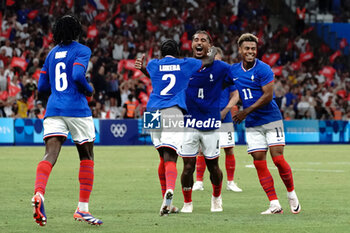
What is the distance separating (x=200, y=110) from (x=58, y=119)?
231 cm

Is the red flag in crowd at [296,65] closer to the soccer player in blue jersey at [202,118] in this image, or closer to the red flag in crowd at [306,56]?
the red flag in crowd at [306,56]

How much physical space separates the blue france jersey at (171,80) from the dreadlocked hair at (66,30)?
1468mm

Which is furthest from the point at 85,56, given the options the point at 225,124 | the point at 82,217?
the point at 225,124

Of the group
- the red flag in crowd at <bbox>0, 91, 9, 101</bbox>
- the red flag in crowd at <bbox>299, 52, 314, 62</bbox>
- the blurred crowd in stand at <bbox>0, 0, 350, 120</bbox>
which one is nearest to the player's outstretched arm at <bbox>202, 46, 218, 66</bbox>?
the blurred crowd in stand at <bbox>0, 0, 350, 120</bbox>

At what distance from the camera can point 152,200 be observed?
10992mm

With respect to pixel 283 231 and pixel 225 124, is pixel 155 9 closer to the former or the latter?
pixel 225 124

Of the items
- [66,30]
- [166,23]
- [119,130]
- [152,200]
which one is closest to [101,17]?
[166,23]

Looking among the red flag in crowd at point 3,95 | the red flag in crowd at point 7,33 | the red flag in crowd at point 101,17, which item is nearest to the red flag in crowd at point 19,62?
the red flag in crowd at point 3,95

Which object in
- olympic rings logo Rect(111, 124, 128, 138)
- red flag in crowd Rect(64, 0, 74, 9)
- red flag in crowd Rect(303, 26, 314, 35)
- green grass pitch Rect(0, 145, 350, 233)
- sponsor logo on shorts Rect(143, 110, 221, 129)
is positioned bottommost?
olympic rings logo Rect(111, 124, 128, 138)

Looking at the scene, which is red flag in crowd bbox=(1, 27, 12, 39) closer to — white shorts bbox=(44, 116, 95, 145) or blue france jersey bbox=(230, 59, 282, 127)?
blue france jersey bbox=(230, 59, 282, 127)

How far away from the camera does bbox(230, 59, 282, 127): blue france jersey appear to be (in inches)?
387

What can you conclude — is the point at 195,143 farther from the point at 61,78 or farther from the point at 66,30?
the point at 66,30

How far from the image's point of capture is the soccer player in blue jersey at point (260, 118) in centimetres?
978

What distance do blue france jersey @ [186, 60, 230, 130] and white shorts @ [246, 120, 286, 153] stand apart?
0.55 meters
